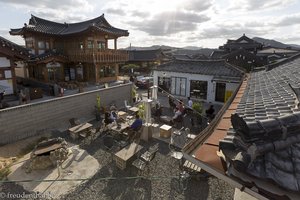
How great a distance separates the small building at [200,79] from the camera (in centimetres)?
1717

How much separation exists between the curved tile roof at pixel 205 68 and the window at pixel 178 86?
911 millimetres

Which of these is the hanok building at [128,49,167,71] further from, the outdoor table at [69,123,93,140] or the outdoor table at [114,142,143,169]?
the outdoor table at [114,142,143,169]

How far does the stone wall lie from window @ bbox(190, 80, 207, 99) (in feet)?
26.6

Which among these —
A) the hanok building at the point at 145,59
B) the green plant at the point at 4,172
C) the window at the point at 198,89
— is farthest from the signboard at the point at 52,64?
the hanok building at the point at 145,59

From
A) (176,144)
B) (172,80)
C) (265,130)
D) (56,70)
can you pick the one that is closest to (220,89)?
(172,80)

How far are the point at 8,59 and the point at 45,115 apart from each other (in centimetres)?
868

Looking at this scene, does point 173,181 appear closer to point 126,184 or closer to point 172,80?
point 126,184

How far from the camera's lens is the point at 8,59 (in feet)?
54.3

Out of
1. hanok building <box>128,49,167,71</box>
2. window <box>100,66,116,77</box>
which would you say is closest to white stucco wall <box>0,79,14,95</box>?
window <box>100,66,116,77</box>

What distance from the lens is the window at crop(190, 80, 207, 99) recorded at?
1859 cm

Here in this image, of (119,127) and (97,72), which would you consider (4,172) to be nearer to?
(119,127)

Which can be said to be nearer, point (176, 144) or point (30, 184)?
point (30, 184)

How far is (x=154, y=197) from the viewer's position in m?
6.64

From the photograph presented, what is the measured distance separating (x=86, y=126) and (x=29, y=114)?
3.09 m
